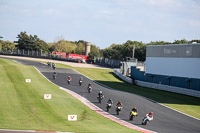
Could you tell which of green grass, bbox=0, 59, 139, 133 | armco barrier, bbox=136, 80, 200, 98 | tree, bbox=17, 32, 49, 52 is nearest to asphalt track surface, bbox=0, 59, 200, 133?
green grass, bbox=0, 59, 139, 133

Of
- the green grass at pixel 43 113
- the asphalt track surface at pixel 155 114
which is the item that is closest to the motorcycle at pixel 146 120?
Answer: the asphalt track surface at pixel 155 114

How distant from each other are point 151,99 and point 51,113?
56.8 ft

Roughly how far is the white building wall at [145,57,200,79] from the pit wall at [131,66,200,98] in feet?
5.40

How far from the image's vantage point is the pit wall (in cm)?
4369

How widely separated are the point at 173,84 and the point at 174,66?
411 cm

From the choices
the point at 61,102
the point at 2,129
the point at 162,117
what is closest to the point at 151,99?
the point at 162,117

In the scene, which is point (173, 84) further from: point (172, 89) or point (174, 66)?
point (174, 66)

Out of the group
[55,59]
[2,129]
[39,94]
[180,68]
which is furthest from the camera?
[55,59]

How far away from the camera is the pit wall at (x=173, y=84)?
43688 millimetres

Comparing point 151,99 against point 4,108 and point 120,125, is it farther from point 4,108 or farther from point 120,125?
point 4,108

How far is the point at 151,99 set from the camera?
127ft

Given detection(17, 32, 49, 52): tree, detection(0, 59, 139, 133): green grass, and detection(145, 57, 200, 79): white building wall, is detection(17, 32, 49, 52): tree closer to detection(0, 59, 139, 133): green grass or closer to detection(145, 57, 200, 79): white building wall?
detection(145, 57, 200, 79): white building wall

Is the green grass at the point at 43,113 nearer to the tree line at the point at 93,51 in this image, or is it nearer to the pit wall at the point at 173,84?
the pit wall at the point at 173,84

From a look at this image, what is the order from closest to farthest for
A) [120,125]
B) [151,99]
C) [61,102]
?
[120,125], [61,102], [151,99]
